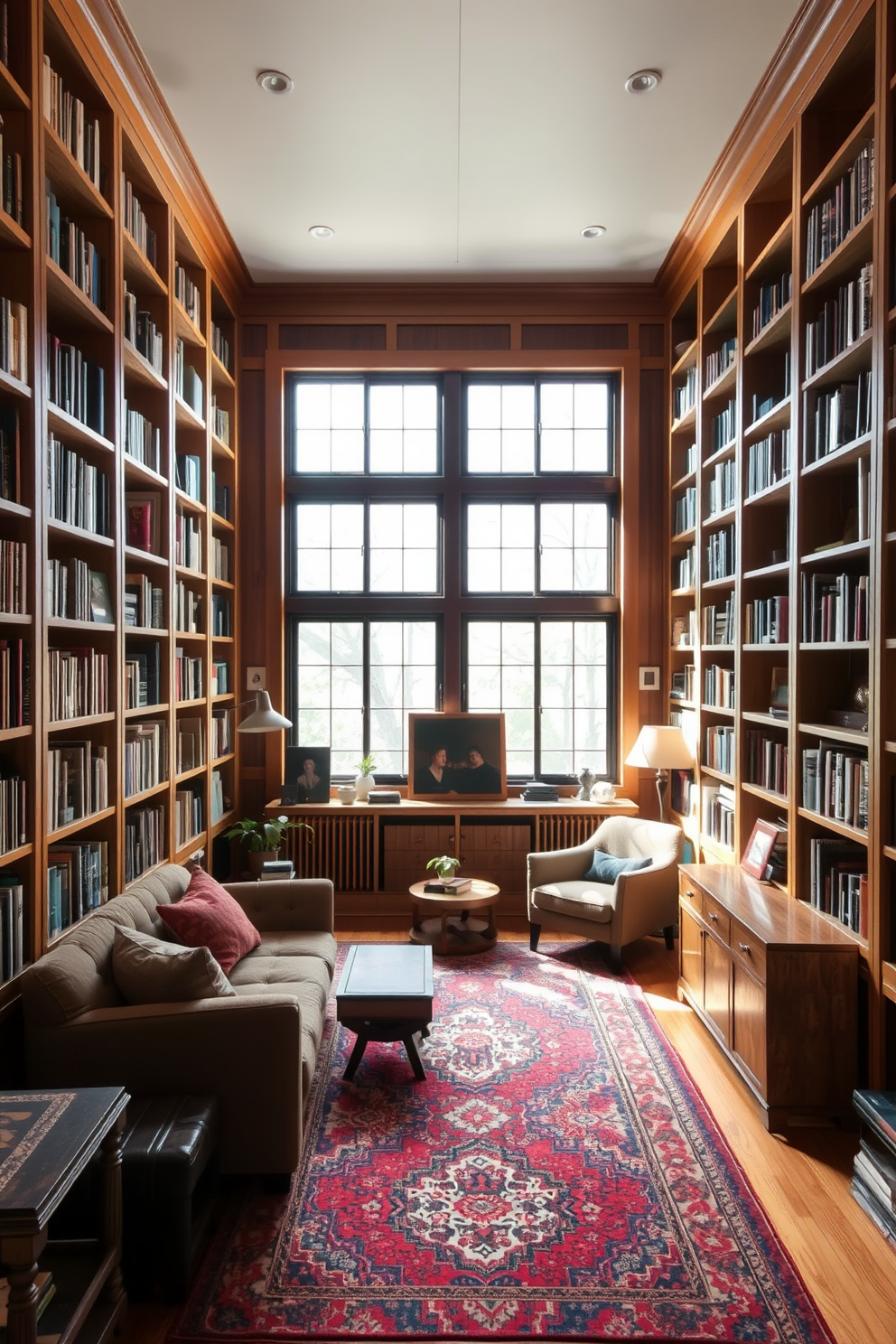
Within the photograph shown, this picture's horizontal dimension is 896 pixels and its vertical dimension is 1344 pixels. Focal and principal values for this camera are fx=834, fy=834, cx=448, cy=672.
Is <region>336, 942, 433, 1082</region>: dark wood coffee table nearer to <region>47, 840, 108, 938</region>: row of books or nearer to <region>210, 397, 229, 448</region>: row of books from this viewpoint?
<region>47, 840, 108, 938</region>: row of books

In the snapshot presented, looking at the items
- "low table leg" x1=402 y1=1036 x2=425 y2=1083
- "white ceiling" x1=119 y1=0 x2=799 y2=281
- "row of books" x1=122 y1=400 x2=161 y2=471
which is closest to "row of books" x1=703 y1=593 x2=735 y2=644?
"white ceiling" x1=119 y1=0 x2=799 y2=281

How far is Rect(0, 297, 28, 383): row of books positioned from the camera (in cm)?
268

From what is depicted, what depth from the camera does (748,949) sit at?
339 cm

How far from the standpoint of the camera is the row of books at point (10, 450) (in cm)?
278

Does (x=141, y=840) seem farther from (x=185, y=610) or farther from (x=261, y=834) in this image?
(x=261, y=834)

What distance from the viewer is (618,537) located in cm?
635

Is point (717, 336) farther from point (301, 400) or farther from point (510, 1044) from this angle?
point (510, 1044)

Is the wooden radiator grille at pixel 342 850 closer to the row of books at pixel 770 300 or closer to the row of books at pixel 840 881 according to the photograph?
the row of books at pixel 840 881

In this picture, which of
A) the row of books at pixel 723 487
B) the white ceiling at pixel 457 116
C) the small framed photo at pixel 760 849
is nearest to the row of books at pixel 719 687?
the small framed photo at pixel 760 849

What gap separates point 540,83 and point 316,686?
13.3ft

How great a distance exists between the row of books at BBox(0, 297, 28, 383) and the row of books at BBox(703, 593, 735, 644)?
144 inches

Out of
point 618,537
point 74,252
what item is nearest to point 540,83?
point 74,252

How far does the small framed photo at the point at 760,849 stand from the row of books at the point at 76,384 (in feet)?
11.7

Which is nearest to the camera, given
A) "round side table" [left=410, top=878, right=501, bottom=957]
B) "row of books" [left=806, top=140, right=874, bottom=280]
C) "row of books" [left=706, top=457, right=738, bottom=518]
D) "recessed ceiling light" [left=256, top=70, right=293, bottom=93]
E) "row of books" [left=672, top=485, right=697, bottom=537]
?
"row of books" [left=806, top=140, right=874, bottom=280]
